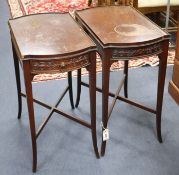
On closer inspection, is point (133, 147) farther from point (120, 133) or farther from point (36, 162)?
point (36, 162)

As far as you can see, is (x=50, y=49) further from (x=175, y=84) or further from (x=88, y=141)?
(x=175, y=84)

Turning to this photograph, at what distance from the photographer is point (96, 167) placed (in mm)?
1803

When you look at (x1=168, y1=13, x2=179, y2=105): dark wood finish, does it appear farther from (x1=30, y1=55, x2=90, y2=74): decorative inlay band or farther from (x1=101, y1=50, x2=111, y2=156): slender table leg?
(x1=30, y1=55, x2=90, y2=74): decorative inlay band

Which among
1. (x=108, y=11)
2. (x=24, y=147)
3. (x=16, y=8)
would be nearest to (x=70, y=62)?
(x=108, y=11)

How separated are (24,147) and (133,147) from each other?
654 millimetres

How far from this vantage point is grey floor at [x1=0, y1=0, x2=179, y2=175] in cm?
180

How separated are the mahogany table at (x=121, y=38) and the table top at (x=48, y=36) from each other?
0.22 ft

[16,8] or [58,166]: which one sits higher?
[16,8]

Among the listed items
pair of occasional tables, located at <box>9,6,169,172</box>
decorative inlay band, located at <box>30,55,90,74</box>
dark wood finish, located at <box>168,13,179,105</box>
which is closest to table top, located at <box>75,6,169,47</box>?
pair of occasional tables, located at <box>9,6,169,172</box>

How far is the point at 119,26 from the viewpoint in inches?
69.9

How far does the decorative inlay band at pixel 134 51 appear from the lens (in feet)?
5.23

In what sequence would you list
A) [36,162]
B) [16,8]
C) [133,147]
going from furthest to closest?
1. [16,8]
2. [133,147]
3. [36,162]

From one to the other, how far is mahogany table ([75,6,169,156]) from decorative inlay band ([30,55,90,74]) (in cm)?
14

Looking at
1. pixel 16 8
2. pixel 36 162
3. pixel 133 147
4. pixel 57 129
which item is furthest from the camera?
pixel 16 8
